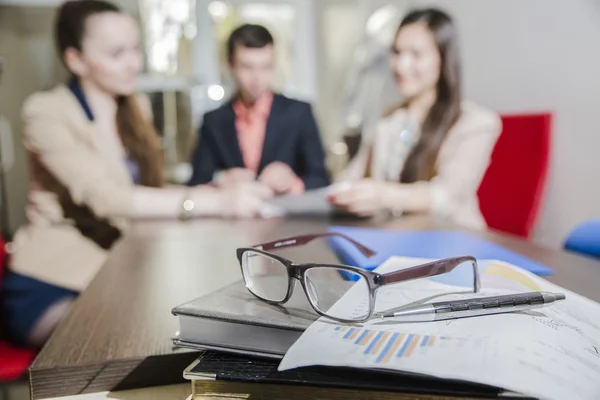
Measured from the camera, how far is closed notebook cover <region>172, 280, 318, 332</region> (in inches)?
14.0

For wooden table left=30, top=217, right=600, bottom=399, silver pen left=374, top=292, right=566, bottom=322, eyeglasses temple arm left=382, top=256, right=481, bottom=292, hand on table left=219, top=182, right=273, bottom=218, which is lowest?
wooden table left=30, top=217, right=600, bottom=399

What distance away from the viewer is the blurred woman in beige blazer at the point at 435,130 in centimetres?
143

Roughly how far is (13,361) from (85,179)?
0.47 meters

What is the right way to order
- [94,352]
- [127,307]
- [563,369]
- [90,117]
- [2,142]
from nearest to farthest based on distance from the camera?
[563,369]
[94,352]
[127,307]
[90,117]
[2,142]

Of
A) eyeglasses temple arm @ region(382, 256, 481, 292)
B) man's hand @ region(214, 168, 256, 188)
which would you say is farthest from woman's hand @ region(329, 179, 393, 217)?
eyeglasses temple arm @ region(382, 256, 481, 292)

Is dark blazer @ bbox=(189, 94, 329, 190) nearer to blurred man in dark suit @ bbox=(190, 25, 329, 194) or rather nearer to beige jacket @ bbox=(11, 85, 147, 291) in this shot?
blurred man in dark suit @ bbox=(190, 25, 329, 194)

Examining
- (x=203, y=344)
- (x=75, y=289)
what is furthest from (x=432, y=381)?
(x=75, y=289)

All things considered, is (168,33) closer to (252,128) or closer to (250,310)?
(252,128)

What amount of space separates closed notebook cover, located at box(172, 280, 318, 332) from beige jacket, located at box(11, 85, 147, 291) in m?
0.95

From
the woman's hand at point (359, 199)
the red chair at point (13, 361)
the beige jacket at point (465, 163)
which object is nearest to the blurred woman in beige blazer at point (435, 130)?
the beige jacket at point (465, 163)

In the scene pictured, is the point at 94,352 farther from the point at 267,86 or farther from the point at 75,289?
the point at 267,86

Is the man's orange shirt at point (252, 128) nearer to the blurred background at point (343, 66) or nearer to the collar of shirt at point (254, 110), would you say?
the collar of shirt at point (254, 110)

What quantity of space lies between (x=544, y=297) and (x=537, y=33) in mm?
1301

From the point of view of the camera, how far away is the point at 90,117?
57.6 inches
